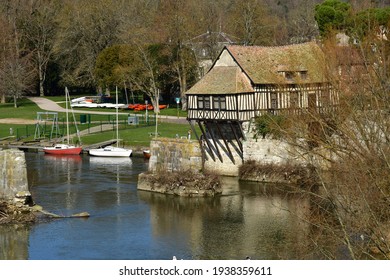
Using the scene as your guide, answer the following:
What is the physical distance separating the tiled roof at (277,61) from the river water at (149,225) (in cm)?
707

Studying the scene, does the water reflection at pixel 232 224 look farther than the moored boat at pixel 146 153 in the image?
No

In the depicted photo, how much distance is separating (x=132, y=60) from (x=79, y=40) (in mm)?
13301

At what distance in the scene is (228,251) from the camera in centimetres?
3575

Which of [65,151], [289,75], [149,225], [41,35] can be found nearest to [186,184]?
[149,225]

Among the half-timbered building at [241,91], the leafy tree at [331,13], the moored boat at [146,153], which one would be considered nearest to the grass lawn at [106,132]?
the moored boat at [146,153]

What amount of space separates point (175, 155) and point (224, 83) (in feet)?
23.2

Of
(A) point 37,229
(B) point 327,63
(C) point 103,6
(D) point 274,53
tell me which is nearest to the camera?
(A) point 37,229

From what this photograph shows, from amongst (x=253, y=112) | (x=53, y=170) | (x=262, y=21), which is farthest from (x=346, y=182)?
(x=262, y=21)

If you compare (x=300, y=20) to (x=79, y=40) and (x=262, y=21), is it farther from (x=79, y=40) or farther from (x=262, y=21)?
(x=79, y=40)

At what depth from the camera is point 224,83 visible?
54.0 meters

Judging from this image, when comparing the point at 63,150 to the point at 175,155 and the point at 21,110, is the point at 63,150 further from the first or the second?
the point at 21,110

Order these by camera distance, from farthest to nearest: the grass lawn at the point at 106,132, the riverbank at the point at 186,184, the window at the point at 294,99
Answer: the grass lawn at the point at 106,132 → the window at the point at 294,99 → the riverbank at the point at 186,184

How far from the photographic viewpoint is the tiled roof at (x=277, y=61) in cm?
5406

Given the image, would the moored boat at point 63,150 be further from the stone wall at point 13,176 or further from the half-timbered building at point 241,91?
the stone wall at point 13,176
